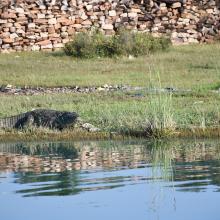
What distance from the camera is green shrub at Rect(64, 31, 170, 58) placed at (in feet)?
95.6

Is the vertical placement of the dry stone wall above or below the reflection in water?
above

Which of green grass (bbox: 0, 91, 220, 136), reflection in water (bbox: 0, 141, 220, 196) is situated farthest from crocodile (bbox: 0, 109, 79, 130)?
reflection in water (bbox: 0, 141, 220, 196)

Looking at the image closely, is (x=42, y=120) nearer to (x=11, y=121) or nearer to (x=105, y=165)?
(x=11, y=121)

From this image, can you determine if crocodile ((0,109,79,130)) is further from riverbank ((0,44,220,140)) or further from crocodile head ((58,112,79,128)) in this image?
riverbank ((0,44,220,140))

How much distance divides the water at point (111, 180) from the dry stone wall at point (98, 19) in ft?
55.4

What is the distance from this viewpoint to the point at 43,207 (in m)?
9.15

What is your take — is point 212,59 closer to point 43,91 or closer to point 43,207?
point 43,91

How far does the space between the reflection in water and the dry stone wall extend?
54.7 feet

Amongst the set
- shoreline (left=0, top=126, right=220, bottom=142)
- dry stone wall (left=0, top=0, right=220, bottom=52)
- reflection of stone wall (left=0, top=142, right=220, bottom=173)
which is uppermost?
dry stone wall (left=0, top=0, right=220, bottom=52)

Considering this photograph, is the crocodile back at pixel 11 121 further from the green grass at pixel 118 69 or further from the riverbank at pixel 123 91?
the green grass at pixel 118 69

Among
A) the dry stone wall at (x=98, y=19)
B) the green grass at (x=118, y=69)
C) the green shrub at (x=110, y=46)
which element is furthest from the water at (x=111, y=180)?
the dry stone wall at (x=98, y=19)

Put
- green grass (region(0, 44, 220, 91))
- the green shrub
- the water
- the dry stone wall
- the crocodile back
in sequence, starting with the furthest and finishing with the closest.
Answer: the dry stone wall
the green shrub
green grass (region(0, 44, 220, 91))
the crocodile back
the water

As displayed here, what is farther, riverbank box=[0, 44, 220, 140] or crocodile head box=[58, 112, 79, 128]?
crocodile head box=[58, 112, 79, 128]

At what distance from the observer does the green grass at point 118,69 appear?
23.4 meters
